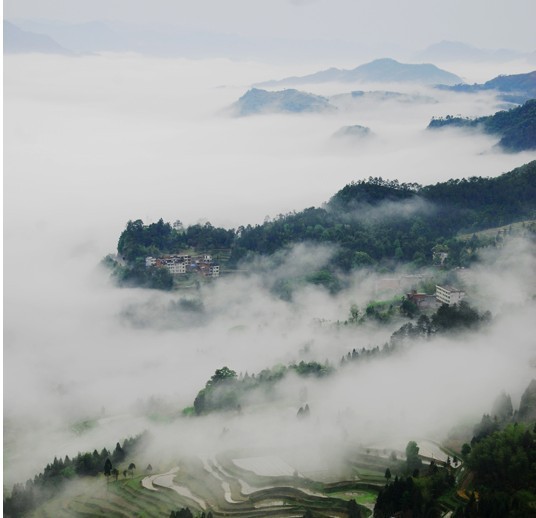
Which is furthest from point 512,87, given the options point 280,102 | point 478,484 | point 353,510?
point 353,510

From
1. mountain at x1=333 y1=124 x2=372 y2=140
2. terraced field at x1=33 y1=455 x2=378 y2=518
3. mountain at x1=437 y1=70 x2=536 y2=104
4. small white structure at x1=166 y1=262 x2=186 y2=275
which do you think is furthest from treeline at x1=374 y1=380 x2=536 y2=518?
mountain at x1=437 y1=70 x2=536 y2=104

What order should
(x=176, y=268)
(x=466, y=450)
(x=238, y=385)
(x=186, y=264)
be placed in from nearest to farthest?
1. (x=466, y=450)
2. (x=238, y=385)
3. (x=176, y=268)
4. (x=186, y=264)

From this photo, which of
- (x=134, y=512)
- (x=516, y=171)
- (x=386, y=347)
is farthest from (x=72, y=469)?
(x=516, y=171)

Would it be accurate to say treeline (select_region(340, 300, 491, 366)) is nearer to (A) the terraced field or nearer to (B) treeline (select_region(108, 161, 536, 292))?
(A) the terraced field

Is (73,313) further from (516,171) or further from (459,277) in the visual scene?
(516,171)

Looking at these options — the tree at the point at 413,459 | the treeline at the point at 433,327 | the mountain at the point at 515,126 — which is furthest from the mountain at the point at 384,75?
the tree at the point at 413,459

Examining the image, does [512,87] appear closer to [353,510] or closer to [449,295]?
[449,295]
